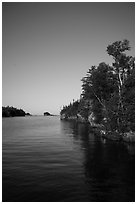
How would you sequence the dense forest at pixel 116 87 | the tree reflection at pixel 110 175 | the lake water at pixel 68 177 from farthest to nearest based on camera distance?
the dense forest at pixel 116 87 < the tree reflection at pixel 110 175 < the lake water at pixel 68 177

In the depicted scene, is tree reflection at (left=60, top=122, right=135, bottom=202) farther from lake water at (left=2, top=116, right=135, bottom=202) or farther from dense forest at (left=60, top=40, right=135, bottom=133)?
dense forest at (left=60, top=40, right=135, bottom=133)

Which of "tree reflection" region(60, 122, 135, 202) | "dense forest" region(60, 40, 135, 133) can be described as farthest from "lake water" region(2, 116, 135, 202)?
"dense forest" region(60, 40, 135, 133)

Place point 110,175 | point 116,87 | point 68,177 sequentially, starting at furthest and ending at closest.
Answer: point 116,87 → point 110,175 → point 68,177

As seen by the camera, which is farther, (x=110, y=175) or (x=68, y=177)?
(x=110, y=175)

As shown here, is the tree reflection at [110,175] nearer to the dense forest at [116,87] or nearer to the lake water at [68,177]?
the lake water at [68,177]

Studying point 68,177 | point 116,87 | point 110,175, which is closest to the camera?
point 68,177

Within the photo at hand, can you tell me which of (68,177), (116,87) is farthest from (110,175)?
(116,87)

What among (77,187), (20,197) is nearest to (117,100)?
(77,187)

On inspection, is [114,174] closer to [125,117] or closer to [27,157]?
[27,157]

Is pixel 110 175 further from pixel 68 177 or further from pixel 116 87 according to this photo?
pixel 116 87

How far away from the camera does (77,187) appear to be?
13.0m

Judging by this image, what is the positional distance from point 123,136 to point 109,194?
22.2m

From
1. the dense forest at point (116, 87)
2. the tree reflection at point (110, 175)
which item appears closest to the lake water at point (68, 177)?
the tree reflection at point (110, 175)

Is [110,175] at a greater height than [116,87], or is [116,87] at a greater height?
[116,87]
